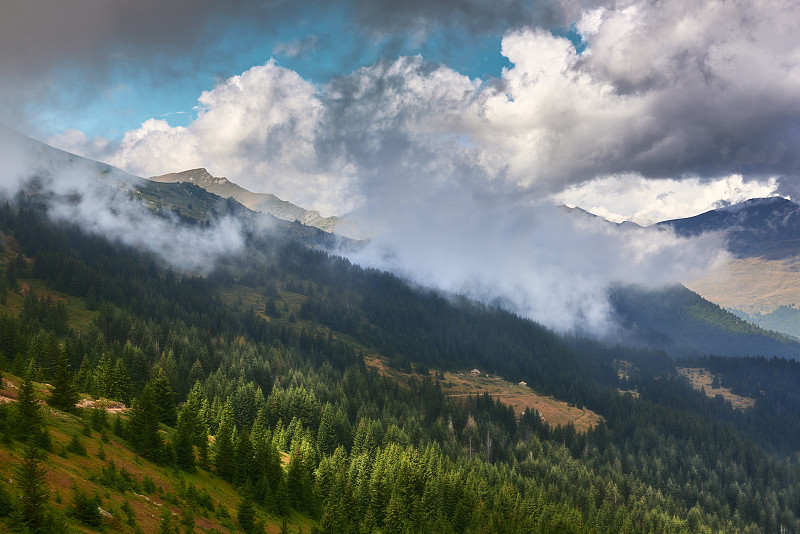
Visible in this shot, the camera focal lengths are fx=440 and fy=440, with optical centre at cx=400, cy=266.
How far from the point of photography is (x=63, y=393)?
2414 inches

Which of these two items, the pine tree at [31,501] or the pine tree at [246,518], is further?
the pine tree at [246,518]

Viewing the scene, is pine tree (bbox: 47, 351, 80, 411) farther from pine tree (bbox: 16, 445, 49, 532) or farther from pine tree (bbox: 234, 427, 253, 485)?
pine tree (bbox: 16, 445, 49, 532)

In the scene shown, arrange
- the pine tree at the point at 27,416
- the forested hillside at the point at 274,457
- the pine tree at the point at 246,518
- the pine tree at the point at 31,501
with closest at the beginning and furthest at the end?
the pine tree at the point at 31,501 < the pine tree at the point at 27,416 < the forested hillside at the point at 274,457 < the pine tree at the point at 246,518

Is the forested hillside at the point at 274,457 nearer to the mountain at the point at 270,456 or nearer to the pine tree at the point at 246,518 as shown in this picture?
the pine tree at the point at 246,518

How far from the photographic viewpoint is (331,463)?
Answer: 306ft

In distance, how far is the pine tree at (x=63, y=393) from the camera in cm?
6075

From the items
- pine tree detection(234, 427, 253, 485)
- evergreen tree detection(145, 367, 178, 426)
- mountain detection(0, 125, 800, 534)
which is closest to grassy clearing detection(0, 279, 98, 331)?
mountain detection(0, 125, 800, 534)

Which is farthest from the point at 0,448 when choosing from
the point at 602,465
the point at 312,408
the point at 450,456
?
the point at 602,465

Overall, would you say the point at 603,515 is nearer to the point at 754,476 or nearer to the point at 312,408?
the point at 312,408

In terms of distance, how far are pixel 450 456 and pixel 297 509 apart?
58.0 m

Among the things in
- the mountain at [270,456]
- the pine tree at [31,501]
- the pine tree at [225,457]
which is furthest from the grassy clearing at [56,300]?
the pine tree at [31,501]

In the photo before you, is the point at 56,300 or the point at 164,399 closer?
the point at 164,399

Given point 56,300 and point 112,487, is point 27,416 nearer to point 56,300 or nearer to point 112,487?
point 112,487

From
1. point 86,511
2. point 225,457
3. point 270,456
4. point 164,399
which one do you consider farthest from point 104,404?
point 86,511
